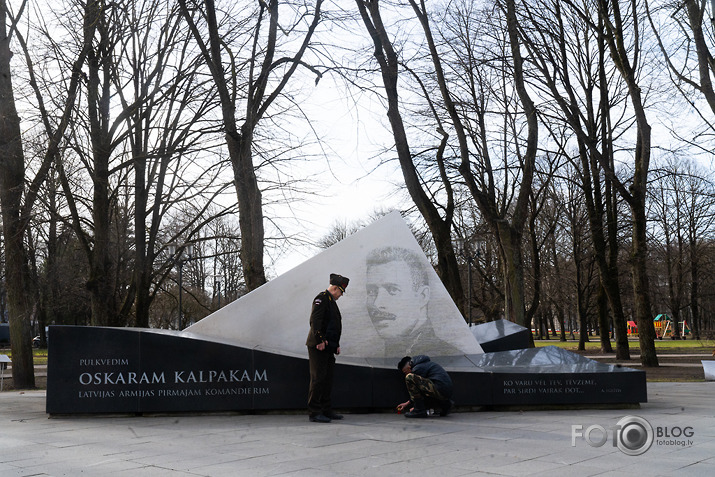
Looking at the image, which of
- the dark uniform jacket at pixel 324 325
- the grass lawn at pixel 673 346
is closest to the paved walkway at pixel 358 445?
the dark uniform jacket at pixel 324 325

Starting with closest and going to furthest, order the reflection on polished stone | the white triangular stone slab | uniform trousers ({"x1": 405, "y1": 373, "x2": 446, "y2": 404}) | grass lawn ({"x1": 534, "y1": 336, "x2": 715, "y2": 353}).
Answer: uniform trousers ({"x1": 405, "y1": 373, "x2": 446, "y2": 404}) < the white triangular stone slab < the reflection on polished stone < grass lawn ({"x1": 534, "y1": 336, "x2": 715, "y2": 353})

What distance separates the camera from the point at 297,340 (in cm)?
958

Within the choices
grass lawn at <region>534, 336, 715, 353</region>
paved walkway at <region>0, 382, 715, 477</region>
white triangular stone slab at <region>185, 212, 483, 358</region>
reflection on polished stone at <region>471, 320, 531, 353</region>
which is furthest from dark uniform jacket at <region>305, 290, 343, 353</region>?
grass lawn at <region>534, 336, 715, 353</region>

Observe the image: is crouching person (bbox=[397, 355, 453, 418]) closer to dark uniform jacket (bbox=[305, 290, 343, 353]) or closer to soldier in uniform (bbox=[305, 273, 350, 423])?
soldier in uniform (bbox=[305, 273, 350, 423])

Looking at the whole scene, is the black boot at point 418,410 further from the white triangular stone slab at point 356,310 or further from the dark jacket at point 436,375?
the white triangular stone slab at point 356,310

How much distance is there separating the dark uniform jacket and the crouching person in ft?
3.53

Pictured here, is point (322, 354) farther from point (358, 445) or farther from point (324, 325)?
point (358, 445)

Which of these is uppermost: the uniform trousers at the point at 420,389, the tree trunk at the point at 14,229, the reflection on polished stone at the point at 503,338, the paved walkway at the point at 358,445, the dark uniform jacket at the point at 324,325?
the tree trunk at the point at 14,229

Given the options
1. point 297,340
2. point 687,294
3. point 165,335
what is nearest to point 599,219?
point 297,340

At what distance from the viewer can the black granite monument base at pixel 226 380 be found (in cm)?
851

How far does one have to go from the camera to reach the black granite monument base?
335 inches

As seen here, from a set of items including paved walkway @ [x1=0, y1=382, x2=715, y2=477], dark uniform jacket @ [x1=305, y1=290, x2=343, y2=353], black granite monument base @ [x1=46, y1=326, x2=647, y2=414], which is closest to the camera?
paved walkway @ [x1=0, y1=382, x2=715, y2=477]

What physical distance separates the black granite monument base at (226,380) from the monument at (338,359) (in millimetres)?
13

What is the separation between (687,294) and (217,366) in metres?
52.6
